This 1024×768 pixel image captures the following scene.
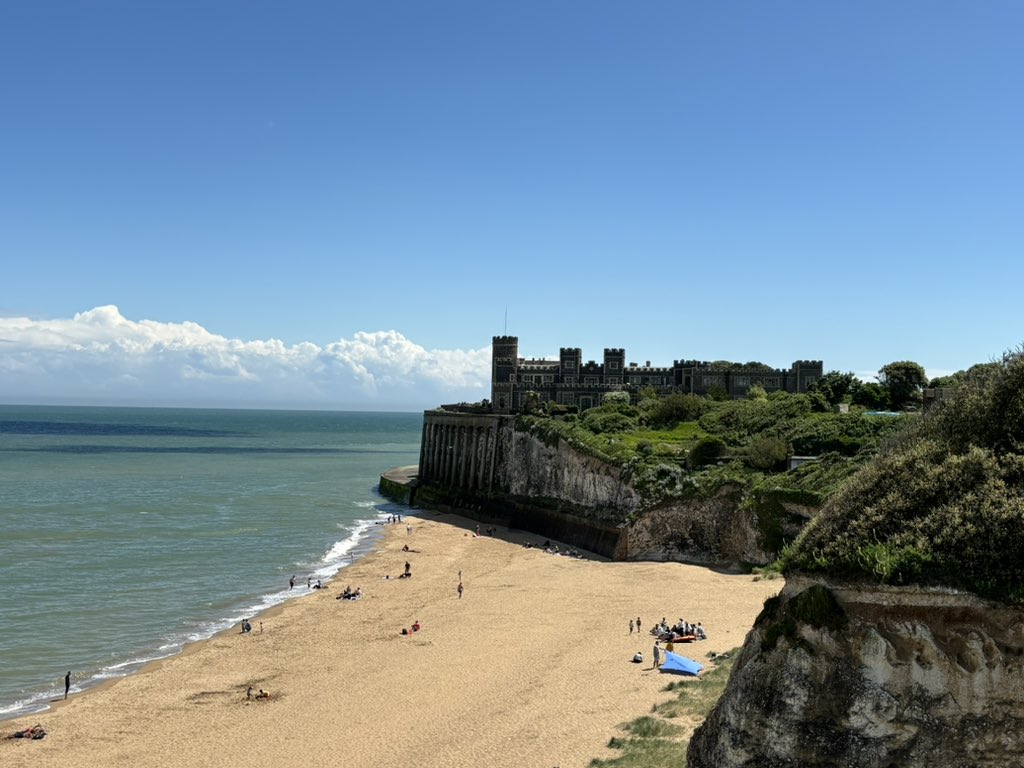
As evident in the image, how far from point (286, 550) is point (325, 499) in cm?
2568

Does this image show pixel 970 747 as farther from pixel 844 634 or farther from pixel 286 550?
pixel 286 550

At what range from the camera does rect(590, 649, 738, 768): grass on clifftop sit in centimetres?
1941

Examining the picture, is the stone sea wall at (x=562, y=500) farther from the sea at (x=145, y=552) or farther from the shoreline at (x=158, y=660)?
the shoreline at (x=158, y=660)

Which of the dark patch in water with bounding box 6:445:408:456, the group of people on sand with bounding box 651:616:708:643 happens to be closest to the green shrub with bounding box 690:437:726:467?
the group of people on sand with bounding box 651:616:708:643

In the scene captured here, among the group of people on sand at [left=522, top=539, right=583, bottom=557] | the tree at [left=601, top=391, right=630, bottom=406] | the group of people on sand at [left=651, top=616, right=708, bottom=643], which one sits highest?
the tree at [left=601, top=391, right=630, bottom=406]

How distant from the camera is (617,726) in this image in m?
22.7

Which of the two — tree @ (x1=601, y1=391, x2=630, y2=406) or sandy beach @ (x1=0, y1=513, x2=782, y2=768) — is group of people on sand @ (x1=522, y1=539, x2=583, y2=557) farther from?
tree @ (x1=601, y1=391, x2=630, y2=406)

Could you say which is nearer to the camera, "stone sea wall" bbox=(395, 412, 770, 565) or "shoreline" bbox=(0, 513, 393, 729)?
"shoreline" bbox=(0, 513, 393, 729)

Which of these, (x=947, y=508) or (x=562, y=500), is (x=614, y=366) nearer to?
(x=562, y=500)

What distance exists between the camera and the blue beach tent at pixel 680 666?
27141 millimetres

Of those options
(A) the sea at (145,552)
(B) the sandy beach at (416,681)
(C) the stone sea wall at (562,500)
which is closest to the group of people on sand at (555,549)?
(C) the stone sea wall at (562,500)

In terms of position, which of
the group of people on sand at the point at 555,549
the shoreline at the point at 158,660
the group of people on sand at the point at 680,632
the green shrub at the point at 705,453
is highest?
the green shrub at the point at 705,453

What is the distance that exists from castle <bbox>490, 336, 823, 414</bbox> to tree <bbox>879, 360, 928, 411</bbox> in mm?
14908

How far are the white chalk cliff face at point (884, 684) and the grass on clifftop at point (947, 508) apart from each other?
0.38 m
